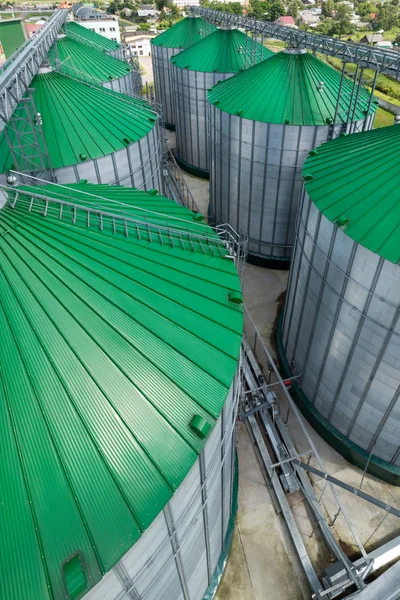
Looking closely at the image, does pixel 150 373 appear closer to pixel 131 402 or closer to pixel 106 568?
pixel 131 402

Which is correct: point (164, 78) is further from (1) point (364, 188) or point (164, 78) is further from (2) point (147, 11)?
(2) point (147, 11)

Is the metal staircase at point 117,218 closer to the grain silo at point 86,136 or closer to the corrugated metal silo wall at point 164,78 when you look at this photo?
the grain silo at point 86,136

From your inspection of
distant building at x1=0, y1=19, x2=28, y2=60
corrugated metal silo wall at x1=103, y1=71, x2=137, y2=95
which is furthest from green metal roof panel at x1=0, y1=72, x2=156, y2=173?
distant building at x1=0, y1=19, x2=28, y2=60

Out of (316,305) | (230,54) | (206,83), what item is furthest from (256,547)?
(230,54)

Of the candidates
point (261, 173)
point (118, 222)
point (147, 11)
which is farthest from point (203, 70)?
point (147, 11)

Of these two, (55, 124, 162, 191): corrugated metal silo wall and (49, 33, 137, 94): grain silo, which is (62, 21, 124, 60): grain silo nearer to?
(49, 33, 137, 94): grain silo

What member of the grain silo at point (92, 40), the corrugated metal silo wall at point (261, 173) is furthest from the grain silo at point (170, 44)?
the corrugated metal silo wall at point (261, 173)
